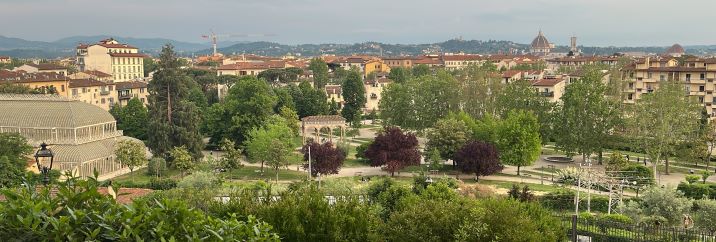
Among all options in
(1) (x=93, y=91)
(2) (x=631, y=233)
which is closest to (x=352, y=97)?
(1) (x=93, y=91)

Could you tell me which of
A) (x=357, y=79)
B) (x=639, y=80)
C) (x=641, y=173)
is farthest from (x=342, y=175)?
(x=639, y=80)

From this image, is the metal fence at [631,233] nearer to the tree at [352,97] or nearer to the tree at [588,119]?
the tree at [588,119]

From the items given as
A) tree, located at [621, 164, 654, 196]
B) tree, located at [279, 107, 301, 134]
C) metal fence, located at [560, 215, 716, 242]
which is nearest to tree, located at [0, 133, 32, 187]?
tree, located at [279, 107, 301, 134]

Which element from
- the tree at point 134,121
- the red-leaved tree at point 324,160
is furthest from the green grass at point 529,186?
the tree at point 134,121

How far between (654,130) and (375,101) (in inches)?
1951

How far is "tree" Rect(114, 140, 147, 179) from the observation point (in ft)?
129

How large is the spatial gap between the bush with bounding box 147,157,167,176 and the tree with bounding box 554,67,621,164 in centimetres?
2903

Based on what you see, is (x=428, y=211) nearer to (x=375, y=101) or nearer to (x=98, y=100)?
(x=98, y=100)

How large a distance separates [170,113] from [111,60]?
53.4 m

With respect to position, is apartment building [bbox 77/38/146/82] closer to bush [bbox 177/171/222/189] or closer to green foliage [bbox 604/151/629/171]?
bush [bbox 177/171/222/189]

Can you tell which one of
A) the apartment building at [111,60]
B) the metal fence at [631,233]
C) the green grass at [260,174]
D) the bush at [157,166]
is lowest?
the green grass at [260,174]

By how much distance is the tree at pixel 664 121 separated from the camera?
42.2m

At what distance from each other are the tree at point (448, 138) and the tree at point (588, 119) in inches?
313

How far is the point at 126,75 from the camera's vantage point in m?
95.2
